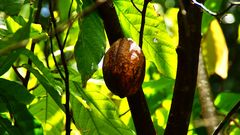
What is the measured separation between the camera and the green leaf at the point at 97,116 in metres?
1.38

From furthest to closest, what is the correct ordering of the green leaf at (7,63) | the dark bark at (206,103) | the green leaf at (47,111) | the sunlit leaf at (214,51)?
1. the sunlit leaf at (214,51)
2. the dark bark at (206,103)
3. the green leaf at (47,111)
4. the green leaf at (7,63)

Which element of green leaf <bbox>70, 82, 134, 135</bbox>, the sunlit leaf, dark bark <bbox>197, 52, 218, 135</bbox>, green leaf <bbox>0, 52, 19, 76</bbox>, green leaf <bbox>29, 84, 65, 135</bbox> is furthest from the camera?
the sunlit leaf

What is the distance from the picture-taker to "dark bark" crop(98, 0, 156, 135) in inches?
51.3

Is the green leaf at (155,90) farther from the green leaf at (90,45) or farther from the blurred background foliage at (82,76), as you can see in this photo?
the green leaf at (90,45)

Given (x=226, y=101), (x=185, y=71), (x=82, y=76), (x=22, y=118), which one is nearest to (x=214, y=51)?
(x=226, y=101)

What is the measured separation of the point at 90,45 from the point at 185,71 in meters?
0.21

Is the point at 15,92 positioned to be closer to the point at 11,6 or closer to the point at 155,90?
the point at 11,6

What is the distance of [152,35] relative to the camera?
1.38 metres

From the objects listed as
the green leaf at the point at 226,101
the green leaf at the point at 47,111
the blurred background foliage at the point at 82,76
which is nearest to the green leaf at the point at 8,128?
the blurred background foliage at the point at 82,76

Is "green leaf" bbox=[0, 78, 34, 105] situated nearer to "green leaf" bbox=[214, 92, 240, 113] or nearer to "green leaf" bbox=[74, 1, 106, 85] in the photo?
"green leaf" bbox=[74, 1, 106, 85]

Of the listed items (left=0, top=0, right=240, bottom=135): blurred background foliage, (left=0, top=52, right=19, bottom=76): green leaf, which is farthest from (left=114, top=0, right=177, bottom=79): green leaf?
(left=0, top=52, right=19, bottom=76): green leaf

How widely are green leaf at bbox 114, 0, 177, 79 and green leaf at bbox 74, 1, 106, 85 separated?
0.10 meters

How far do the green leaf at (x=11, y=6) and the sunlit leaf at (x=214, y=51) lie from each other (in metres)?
0.97

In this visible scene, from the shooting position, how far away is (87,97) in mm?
1371
